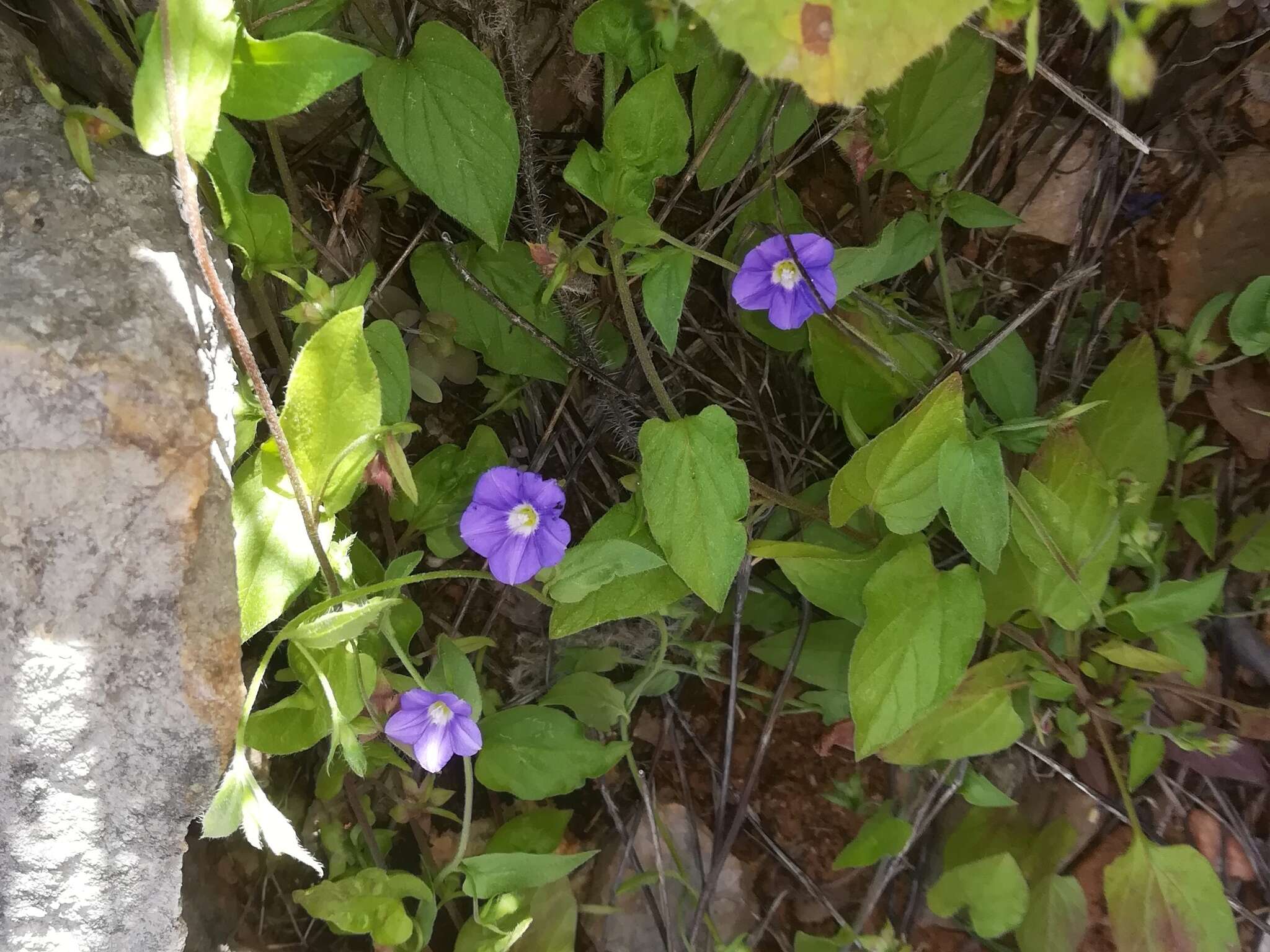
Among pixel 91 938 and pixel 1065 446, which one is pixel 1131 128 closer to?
pixel 1065 446

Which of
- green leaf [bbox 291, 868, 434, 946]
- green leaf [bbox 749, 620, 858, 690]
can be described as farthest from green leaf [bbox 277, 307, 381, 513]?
green leaf [bbox 749, 620, 858, 690]

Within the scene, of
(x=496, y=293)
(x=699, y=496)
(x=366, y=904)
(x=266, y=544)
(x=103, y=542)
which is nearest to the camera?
(x=103, y=542)

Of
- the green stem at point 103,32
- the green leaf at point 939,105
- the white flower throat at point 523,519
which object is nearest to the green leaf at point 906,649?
the white flower throat at point 523,519

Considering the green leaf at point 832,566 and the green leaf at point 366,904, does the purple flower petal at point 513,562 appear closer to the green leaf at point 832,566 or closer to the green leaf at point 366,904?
the green leaf at point 832,566

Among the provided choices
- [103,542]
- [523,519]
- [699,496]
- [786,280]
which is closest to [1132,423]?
[786,280]

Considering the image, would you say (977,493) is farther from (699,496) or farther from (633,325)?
(633,325)

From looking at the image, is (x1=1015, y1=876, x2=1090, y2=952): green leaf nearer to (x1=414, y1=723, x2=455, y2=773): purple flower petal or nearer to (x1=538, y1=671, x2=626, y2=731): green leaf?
(x1=538, y1=671, x2=626, y2=731): green leaf

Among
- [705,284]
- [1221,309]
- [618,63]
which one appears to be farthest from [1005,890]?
[618,63]
